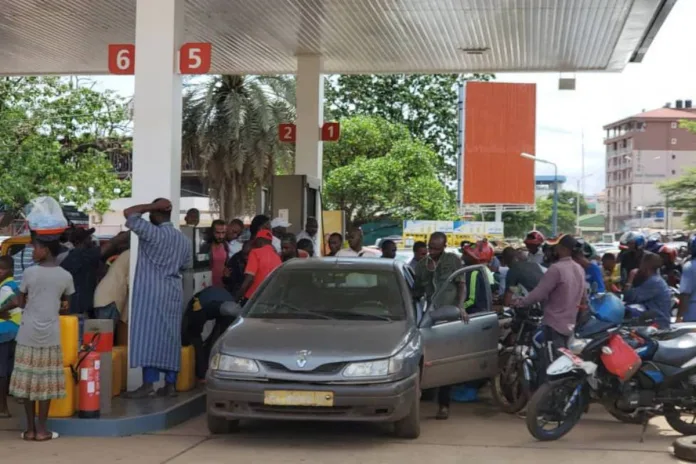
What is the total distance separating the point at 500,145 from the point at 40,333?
5237 cm

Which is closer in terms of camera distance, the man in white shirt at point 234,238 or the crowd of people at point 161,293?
the crowd of people at point 161,293

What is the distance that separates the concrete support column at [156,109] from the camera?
10.7 meters

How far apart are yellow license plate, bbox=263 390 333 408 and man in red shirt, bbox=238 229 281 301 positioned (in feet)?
9.87

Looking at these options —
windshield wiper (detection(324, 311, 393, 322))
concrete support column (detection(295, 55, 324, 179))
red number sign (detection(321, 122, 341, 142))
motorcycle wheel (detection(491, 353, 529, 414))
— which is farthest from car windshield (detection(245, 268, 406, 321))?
red number sign (detection(321, 122, 341, 142))

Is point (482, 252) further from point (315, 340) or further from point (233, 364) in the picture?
point (233, 364)

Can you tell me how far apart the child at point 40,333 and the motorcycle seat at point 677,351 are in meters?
4.97

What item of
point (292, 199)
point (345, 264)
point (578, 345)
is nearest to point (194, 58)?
point (345, 264)

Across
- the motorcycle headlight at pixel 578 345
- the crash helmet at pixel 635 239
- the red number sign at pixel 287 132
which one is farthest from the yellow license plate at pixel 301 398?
the red number sign at pixel 287 132

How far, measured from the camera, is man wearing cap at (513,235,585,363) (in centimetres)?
977

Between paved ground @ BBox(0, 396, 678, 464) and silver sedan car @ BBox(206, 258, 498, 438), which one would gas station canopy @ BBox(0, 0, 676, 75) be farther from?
paved ground @ BBox(0, 396, 678, 464)

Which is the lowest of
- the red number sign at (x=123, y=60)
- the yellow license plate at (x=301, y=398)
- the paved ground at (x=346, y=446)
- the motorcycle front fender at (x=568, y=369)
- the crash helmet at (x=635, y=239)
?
the paved ground at (x=346, y=446)

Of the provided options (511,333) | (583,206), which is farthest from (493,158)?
(583,206)

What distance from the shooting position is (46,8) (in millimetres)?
15320

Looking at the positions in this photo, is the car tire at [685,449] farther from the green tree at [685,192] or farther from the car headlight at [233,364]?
the green tree at [685,192]
